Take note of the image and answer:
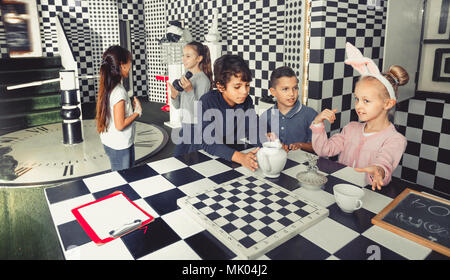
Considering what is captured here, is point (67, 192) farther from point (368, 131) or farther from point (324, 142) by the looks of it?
point (368, 131)

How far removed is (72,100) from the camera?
320 centimetres

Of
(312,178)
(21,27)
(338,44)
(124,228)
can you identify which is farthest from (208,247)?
(21,27)

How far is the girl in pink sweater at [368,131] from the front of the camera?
46.4 inches

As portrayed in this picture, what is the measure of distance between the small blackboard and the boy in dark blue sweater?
57 centimetres

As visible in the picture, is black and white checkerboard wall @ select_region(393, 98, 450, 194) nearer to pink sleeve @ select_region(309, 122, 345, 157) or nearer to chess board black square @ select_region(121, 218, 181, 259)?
pink sleeve @ select_region(309, 122, 345, 157)

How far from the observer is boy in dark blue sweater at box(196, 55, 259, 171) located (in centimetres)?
137

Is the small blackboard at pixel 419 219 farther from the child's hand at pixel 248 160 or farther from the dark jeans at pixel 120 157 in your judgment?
the dark jeans at pixel 120 157

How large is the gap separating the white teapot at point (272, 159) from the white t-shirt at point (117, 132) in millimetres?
1016

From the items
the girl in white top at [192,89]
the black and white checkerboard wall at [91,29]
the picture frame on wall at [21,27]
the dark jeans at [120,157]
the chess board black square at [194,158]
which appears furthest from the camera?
the black and white checkerboard wall at [91,29]

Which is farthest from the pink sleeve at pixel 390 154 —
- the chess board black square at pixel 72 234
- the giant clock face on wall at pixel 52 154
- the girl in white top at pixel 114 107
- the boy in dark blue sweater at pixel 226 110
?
the giant clock face on wall at pixel 52 154

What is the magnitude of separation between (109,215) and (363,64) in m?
1.04

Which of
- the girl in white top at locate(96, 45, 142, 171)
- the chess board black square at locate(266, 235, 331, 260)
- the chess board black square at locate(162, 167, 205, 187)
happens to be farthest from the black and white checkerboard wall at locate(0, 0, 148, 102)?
the chess board black square at locate(266, 235, 331, 260)
